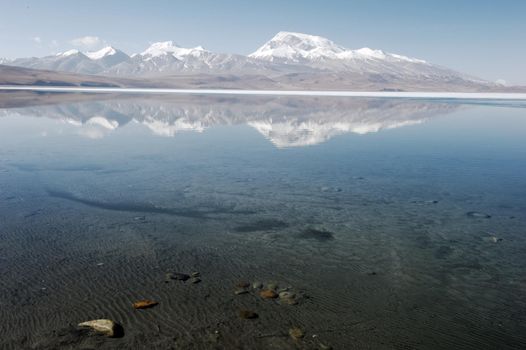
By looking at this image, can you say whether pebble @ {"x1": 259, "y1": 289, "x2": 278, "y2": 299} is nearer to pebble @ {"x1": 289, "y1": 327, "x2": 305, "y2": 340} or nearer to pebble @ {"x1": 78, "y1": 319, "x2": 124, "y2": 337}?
pebble @ {"x1": 289, "y1": 327, "x2": 305, "y2": 340}

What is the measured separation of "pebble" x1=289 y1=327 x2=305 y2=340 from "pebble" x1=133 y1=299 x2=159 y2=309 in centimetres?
235

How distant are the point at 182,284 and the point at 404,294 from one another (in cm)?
404

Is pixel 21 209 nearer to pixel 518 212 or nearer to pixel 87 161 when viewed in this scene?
pixel 87 161

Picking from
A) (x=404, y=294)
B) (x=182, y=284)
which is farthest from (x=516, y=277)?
(x=182, y=284)

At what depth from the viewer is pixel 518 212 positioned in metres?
12.3

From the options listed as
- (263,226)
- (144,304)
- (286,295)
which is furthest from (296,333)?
(263,226)

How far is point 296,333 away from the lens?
654 centimetres

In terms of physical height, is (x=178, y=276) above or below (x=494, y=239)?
below

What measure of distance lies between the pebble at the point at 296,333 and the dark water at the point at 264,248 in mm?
86

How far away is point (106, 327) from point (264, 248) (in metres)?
4.09

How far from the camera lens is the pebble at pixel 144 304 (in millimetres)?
7145

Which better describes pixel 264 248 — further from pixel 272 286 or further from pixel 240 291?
pixel 240 291

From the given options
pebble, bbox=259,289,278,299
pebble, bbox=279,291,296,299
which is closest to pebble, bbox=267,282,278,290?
pebble, bbox=259,289,278,299

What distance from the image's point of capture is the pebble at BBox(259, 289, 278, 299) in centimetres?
760
